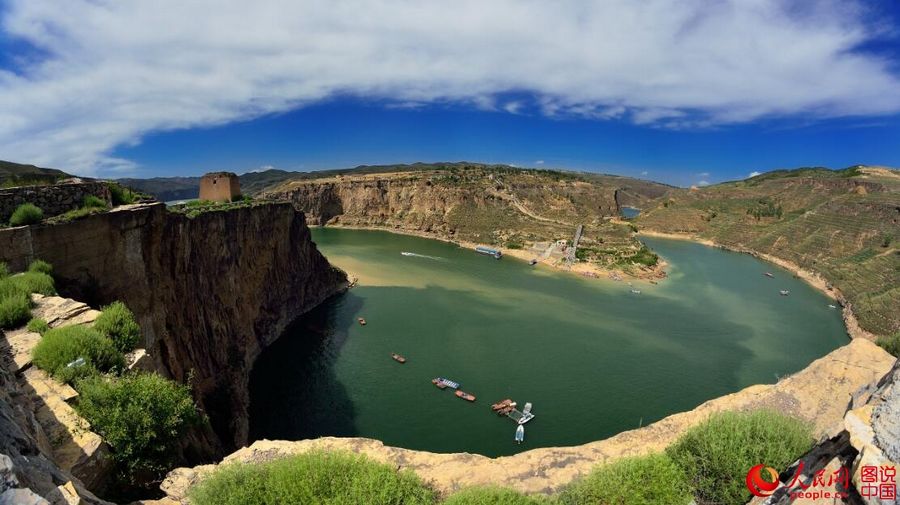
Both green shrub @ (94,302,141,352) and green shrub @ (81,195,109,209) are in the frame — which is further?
green shrub @ (81,195,109,209)

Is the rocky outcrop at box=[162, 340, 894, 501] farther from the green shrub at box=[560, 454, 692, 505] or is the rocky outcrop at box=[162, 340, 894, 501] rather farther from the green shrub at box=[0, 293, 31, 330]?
the green shrub at box=[0, 293, 31, 330]

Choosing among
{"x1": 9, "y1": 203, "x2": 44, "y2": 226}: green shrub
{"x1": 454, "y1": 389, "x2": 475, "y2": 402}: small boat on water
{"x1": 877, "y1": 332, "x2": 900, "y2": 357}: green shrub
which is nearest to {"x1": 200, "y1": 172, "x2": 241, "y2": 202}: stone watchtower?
{"x1": 9, "y1": 203, "x2": 44, "y2": 226}: green shrub

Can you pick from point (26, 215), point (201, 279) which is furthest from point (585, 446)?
point (201, 279)

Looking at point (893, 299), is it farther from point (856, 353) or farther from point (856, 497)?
point (856, 497)

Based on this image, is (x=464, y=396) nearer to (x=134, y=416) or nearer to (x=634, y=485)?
(x=634, y=485)

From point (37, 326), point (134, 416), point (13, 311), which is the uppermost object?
point (13, 311)

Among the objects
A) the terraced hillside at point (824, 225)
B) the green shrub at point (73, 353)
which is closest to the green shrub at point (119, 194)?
the green shrub at point (73, 353)
